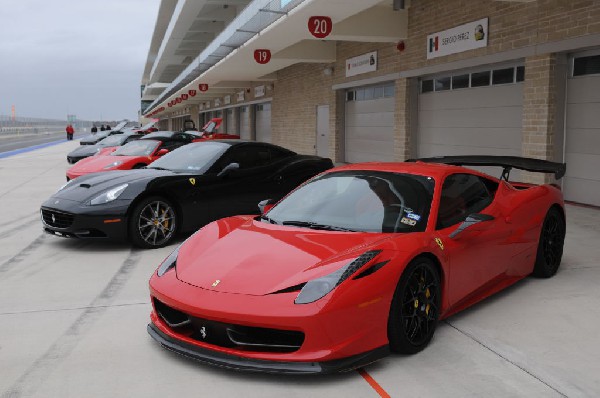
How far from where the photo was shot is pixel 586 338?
4.01 meters

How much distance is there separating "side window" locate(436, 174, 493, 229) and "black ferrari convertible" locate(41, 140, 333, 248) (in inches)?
139

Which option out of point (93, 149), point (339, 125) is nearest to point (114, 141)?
point (93, 149)

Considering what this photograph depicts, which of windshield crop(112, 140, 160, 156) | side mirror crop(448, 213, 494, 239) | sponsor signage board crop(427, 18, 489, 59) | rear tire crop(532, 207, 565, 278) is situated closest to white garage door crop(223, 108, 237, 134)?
windshield crop(112, 140, 160, 156)

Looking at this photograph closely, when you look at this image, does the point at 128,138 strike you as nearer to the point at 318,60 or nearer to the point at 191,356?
the point at 318,60

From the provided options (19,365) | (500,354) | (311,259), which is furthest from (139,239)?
(500,354)

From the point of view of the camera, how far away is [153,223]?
698cm

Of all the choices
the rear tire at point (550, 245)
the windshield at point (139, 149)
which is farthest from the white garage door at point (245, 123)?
the rear tire at point (550, 245)

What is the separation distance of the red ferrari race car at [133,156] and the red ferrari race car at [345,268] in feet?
24.3

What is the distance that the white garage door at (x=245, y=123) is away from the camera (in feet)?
108

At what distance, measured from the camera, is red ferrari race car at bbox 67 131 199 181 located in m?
11.9

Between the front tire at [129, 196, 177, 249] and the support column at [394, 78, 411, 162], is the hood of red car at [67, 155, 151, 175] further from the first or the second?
the support column at [394, 78, 411, 162]

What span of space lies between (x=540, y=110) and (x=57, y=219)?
7693 mm

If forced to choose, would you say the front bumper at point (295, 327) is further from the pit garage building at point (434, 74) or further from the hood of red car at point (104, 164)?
the hood of red car at point (104, 164)

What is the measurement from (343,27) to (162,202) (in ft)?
26.7
